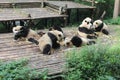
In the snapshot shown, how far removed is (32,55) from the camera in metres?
7.33

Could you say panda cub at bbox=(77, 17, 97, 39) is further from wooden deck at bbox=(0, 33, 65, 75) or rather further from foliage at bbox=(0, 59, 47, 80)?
foliage at bbox=(0, 59, 47, 80)

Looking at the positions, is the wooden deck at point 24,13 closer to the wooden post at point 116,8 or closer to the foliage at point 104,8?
the foliage at point 104,8

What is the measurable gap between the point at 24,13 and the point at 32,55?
11.8 ft

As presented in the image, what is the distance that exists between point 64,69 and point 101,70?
85 centimetres

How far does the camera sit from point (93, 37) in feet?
29.1

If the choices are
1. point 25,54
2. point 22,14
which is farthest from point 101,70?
point 22,14

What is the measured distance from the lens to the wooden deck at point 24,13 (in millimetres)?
9900

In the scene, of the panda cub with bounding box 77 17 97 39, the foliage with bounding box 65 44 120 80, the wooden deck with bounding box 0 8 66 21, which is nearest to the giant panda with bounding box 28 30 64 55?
the foliage with bounding box 65 44 120 80

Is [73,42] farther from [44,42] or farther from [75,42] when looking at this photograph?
[44,42]

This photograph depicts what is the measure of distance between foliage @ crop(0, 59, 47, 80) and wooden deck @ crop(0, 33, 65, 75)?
0.29 metres

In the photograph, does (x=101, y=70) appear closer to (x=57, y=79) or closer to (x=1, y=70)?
(x=57, y=79)

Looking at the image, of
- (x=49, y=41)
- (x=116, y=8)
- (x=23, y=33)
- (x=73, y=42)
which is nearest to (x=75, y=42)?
(x=73, y=42)

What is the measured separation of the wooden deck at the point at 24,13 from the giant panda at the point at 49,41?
6.64 feet

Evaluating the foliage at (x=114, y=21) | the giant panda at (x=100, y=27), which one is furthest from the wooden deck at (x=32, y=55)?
the foliage at (x=114, y=21)
